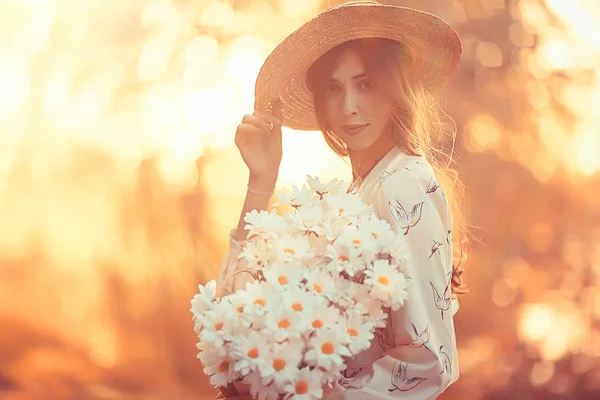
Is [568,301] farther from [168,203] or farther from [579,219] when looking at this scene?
[168,203]

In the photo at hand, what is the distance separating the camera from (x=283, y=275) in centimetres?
77

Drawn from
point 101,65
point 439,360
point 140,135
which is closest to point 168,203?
point 140,135

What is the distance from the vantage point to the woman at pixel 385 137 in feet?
2.76

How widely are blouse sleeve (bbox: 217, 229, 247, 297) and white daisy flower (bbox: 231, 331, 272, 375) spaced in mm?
187

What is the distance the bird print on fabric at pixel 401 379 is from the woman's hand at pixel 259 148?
0.38m

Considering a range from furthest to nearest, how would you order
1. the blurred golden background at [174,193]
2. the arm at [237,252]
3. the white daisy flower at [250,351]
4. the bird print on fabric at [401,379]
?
the blurred golden background at [174,193] < the arm at [237,252] < the bird print on fabric at [401,379] < the white daisy flower at [250,351]

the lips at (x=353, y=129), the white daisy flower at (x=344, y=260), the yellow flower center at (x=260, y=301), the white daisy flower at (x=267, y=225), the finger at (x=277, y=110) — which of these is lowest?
the yellow flower center at (x=260, y=301)

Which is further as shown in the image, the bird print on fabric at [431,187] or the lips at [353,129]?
the lips at [353,129]

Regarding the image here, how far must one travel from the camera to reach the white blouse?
32.7 inches

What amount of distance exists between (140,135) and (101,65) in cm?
21

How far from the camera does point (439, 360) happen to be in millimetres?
838

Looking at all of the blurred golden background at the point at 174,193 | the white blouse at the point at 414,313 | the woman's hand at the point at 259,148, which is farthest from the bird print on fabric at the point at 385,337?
the blurred golden background at the point at 174,193

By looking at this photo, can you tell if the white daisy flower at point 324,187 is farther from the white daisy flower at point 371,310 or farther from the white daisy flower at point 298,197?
the white daisy flower at point 371,310

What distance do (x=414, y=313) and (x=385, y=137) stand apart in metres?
0.33
